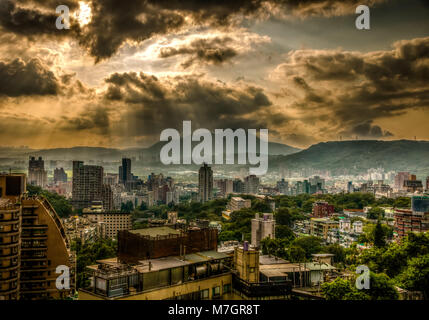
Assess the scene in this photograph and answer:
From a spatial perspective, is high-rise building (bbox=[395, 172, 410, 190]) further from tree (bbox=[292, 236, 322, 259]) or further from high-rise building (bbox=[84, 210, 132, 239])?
high-rise building (bbox=[84, 210, 132, 239])

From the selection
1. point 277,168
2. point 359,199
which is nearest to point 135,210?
point 277,168

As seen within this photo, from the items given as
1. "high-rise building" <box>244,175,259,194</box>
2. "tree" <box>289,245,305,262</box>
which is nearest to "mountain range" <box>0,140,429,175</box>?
"high-rise building" <box>244,175,259,194</box>

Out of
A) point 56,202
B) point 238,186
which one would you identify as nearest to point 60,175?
point 56,202

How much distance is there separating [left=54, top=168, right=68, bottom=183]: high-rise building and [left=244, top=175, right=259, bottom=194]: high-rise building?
33.8ft

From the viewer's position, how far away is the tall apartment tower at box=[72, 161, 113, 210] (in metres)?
18.6

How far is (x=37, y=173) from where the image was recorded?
52.4ft

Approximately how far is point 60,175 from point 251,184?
11032 mm

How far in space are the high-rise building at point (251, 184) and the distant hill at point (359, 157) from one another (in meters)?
2.36

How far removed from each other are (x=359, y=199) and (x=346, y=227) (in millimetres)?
6719

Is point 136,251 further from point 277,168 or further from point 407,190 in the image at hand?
point 407,190

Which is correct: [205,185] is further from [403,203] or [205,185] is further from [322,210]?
[403,203]

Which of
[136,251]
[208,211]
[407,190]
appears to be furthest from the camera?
[407,190]
